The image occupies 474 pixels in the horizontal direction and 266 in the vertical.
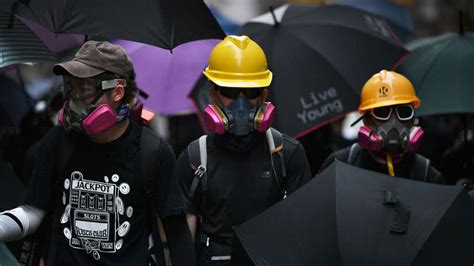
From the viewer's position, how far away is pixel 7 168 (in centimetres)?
637

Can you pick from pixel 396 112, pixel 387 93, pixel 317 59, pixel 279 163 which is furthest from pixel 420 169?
pixel 317 59

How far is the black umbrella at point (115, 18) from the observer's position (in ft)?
18.1

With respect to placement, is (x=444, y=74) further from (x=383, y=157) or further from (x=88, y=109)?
(x=88, y=109)

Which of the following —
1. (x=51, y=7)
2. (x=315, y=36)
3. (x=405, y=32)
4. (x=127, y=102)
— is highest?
(x=51, y=7)

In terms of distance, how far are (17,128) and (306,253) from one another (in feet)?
21.0

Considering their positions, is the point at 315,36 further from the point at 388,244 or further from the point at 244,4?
the point at 244,4

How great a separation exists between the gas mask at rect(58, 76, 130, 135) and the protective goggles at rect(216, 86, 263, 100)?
73 cm

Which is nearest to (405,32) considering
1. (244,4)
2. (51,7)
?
(51,7)

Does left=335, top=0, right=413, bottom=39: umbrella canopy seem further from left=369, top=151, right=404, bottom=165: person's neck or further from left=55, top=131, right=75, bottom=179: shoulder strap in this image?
left=55, top=131, right=75, bottom=179: shoulder strap

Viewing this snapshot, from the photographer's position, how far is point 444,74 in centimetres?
820

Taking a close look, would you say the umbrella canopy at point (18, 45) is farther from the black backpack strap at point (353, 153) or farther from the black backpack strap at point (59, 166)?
the black backpack strap at point (353, 153)

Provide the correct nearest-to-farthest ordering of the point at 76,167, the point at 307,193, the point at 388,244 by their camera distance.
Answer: the point at 388,244
the point at 307,193
the point at 76,167

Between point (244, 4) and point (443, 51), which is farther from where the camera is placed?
point (244, 4)

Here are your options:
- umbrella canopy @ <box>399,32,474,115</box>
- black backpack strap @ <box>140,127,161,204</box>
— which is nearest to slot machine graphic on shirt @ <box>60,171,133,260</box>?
black backpack strap @ <box>140,127,161,204</box>
